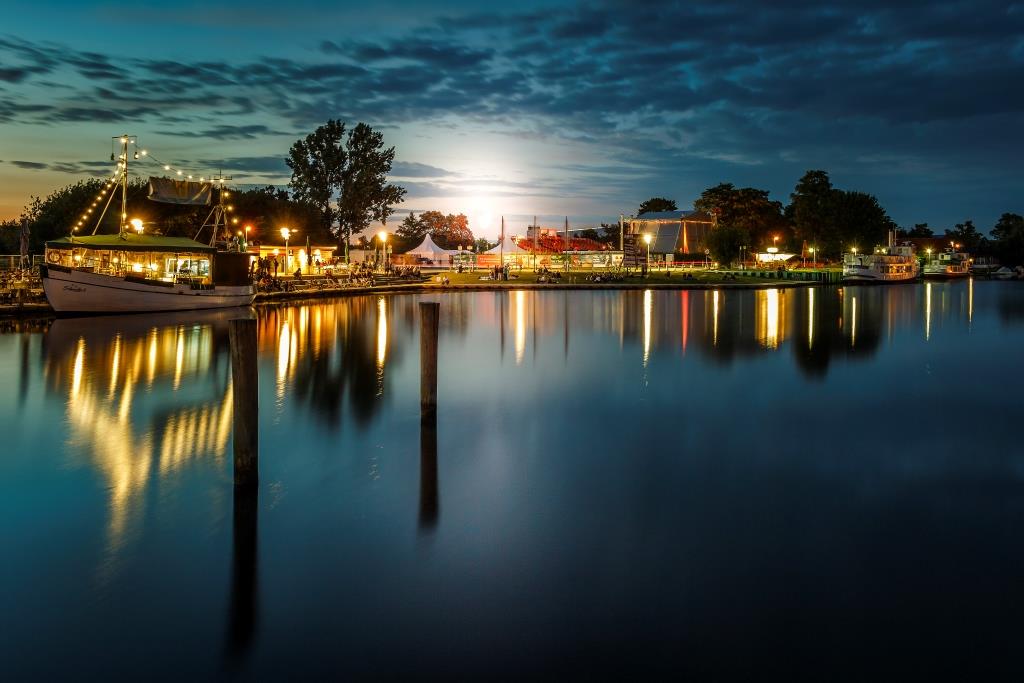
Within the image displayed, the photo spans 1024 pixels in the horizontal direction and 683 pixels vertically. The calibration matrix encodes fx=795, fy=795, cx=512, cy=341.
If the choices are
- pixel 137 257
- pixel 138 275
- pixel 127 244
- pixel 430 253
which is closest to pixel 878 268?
pixel 430 253

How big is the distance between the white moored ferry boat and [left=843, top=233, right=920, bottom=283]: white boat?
80.9 metres

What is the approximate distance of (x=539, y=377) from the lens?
934 inches

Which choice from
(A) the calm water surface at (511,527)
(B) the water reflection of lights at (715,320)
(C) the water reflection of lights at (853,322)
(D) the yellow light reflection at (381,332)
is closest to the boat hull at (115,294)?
(D) the yellow light reflection at (381,332)

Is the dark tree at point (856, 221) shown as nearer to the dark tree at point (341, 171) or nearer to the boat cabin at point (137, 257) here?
the dark tree at point (341, 171)

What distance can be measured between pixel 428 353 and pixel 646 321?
28876 millimetres

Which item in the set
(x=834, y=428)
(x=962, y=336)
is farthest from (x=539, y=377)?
(x=962, y=336)

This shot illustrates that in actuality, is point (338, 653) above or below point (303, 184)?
below

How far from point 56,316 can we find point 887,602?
41.5 metres

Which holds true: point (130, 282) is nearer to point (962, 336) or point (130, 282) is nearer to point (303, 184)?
point (962, 336)

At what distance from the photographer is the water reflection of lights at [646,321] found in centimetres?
2930

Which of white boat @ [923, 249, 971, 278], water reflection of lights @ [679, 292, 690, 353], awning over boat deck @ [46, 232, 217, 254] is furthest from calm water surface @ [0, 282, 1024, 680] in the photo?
white boat @ [923, 249, 971, 278]

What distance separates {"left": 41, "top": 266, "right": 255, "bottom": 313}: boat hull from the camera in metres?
38.8

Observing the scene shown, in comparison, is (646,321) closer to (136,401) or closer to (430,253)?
(136,401)

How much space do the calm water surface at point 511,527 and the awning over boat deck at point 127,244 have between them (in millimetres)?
19039
